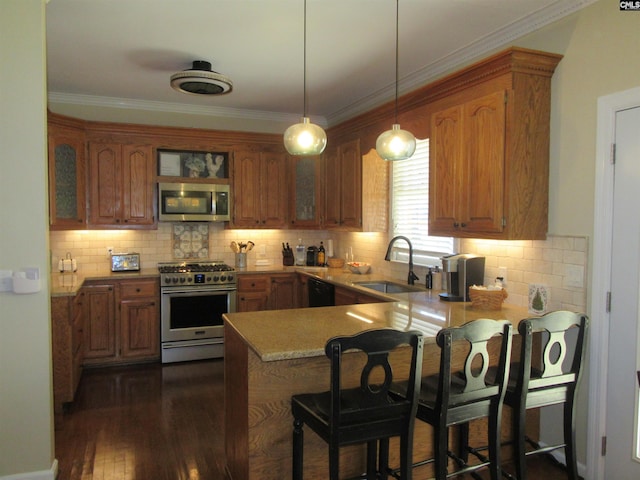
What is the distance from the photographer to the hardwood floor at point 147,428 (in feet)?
9.28

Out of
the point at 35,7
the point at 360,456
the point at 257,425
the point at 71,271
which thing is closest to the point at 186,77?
the point at 35,7

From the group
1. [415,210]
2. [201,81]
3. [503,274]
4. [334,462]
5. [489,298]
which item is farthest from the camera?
[415,210]

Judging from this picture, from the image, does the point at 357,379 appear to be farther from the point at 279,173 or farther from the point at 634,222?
the point at 279,173

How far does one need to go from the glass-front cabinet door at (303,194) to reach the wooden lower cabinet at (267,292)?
28.0 inches

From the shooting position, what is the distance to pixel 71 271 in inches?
194

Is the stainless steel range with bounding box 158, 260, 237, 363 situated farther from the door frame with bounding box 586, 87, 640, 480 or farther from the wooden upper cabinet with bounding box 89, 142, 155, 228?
the door frame with bounding box 586, 87, 640, 480

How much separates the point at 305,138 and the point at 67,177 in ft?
10.2

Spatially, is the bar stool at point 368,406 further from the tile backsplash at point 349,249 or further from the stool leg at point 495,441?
the tile backsplash at point 349,249

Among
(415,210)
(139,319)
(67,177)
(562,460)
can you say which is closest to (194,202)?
(67,177)

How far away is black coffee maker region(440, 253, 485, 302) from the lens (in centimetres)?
338

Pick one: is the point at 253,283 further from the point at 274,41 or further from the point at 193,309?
the point at 274,41

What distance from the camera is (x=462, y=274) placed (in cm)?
338

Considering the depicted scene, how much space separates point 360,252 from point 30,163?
358 centimetres

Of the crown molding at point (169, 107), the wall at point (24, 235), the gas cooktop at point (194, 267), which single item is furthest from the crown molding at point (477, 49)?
the wall at point (24, 235)
